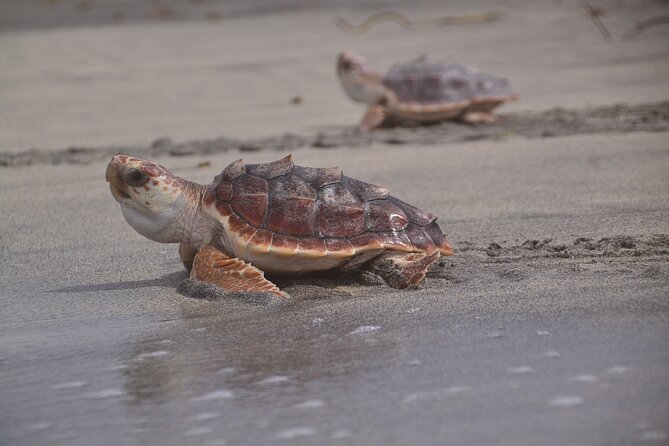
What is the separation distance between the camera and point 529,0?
38.3 ft

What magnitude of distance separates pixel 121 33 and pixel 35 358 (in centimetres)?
907

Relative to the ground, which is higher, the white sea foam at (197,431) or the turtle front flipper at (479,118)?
the turtle front flipper at (479,118)

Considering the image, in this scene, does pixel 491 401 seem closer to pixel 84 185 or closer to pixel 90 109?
pixel 84 185

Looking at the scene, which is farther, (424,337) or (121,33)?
(121,33)

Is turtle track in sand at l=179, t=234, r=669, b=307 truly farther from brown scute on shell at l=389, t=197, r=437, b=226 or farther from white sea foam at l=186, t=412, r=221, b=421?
white sea foam at l=186, t=412, r=221, b=421

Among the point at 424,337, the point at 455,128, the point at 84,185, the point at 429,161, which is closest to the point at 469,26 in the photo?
the point at 455,128

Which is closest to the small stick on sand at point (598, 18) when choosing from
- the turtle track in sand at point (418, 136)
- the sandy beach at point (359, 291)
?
the sandy beach at point (359, 291)

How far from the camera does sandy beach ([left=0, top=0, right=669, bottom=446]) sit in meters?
2.78

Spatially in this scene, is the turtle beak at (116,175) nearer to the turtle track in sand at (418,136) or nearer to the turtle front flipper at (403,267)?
the turtle front flipper at (403,267)

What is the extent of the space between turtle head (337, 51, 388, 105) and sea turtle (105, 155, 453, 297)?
3899 millimetres

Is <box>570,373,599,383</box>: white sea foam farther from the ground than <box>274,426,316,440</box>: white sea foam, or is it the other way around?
<box>570,373,599,383</box>: white sea foam

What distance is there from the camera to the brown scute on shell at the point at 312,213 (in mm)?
3783

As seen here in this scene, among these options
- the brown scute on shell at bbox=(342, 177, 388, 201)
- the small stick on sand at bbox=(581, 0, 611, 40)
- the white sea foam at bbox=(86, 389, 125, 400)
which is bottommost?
the white sea foam at bbox=(86, 389, 125, 400)

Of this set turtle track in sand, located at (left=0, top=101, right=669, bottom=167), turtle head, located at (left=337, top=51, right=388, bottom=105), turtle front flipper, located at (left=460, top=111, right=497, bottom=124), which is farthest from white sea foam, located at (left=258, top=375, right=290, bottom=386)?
Answer: turtle head, located at (left=337, top=51, right=388, bottom=105)
